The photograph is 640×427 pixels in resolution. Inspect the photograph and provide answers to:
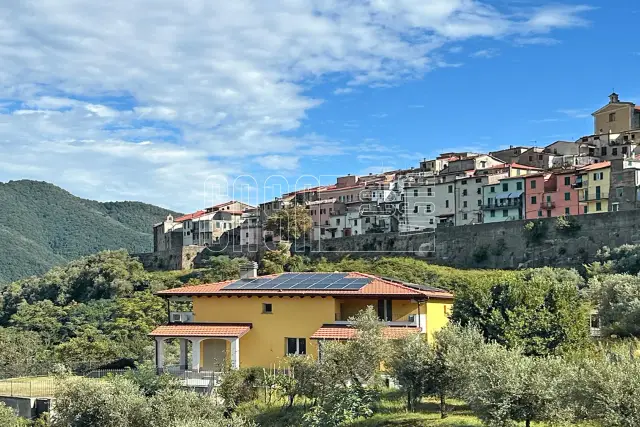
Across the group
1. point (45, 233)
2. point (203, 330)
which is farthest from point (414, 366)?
point (45, 233)

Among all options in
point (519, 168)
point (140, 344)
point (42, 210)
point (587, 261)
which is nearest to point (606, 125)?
point (519, 168)

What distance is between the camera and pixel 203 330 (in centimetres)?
3341

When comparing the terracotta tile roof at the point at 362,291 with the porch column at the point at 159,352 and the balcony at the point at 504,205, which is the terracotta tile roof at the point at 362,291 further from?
the balcony at the point at 504,205

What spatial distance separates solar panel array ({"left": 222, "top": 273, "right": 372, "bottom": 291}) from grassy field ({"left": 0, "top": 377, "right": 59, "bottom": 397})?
8.14 m

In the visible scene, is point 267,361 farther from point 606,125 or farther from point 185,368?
point 606,125

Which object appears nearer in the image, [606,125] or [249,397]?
[249,397]

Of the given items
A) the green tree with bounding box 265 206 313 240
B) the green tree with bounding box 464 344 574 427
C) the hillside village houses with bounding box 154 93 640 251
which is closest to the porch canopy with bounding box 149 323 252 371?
the green tree with bounding box 464 344 574 427

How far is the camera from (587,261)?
200ft

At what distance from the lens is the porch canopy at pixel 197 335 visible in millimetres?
32656

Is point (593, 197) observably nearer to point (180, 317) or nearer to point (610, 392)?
point (180, 317)

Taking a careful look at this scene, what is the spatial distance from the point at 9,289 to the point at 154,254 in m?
17.7

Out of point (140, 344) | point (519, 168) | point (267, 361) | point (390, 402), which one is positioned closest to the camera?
point (390, 402)

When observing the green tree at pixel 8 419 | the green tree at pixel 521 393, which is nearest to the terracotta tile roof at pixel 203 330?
the green tree at pixel 8 419

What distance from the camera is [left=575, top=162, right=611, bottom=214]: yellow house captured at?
68.4 meters
